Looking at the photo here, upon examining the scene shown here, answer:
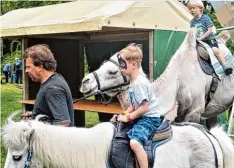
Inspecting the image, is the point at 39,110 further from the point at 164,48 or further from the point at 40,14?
the point at 40,14

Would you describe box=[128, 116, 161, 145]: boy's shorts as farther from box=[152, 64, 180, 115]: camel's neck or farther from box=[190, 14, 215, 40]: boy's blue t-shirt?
box=[190, 14, 215, 40]: boy's blue t-shirt

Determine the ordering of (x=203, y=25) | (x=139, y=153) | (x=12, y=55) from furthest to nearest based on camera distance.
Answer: (x=12, y=55), (x=203, y=25), (x=139, y=153)

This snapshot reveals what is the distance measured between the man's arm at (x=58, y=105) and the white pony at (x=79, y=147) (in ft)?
1.04

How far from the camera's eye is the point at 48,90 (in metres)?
3.76

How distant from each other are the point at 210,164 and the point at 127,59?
1128 mm

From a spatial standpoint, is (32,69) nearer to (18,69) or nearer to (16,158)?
(16,158)

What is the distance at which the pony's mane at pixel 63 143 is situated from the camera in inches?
122

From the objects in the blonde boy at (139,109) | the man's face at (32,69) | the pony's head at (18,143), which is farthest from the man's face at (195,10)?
the pony's head at (18,143)

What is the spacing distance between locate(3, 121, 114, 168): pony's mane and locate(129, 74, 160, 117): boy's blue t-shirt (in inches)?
16.5

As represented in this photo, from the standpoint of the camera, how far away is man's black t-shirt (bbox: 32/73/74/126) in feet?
12.1

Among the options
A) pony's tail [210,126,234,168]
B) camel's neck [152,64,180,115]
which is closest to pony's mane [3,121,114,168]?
pony's tail [210,126,234,168]

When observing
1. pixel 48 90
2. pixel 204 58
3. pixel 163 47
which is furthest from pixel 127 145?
pixel 163 47

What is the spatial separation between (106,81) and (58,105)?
11.9 feet

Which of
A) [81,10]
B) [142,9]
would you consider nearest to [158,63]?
[142,9]
